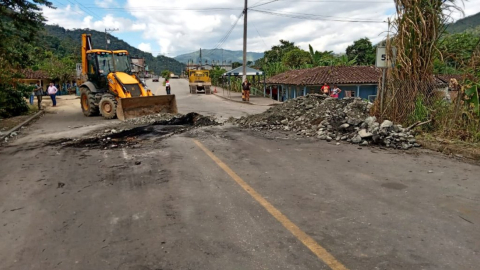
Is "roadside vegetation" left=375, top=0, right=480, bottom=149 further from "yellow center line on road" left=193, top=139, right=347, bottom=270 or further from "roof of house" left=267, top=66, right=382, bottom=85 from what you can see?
"roof of house" left=267, top=66, right=382, bottom=85

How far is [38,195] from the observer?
5465 millimetres

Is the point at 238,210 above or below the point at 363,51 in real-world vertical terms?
below

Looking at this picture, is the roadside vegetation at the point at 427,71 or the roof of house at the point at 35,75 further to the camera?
the roof of house at the point at 35,75

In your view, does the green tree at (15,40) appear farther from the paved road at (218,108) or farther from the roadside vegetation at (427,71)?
the roadside vegetation at (427,71)

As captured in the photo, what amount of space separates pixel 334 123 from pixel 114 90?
10.0 meters

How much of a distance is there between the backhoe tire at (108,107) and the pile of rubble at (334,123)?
18.5 ft

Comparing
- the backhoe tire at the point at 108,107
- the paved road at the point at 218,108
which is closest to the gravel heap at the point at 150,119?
the backhoe tire at the point at 108,107

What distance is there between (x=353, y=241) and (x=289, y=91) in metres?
30.2

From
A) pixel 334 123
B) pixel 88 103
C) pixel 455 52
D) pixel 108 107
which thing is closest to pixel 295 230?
pixel 334 123

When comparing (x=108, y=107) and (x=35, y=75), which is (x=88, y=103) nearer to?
(x=108, y=107)

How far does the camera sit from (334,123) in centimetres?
1078

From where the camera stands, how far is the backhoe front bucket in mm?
14515

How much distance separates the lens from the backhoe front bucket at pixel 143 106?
571 inches

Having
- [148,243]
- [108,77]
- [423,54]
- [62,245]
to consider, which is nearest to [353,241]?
[148,243]
